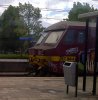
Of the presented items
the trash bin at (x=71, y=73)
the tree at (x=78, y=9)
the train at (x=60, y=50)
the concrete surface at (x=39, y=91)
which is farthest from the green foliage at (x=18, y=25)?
the trash bin at (x=71, y=73)

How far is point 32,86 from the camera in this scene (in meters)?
13.7

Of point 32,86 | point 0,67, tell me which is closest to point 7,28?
point 0,67

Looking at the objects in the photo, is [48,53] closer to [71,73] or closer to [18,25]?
[71,73]

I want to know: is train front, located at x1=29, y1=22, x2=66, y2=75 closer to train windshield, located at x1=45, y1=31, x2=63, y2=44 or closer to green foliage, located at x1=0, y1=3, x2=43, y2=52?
train windshield, located at x1=45, y1=31, x2=63, y2=44

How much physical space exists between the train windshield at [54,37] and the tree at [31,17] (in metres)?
44.7

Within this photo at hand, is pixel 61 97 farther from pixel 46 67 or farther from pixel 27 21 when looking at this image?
pixel 27 21

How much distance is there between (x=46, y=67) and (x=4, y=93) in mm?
7316

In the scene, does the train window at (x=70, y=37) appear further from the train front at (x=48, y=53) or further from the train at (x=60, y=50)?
the train front at (x=48, y=53)

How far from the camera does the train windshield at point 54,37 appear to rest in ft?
63.4

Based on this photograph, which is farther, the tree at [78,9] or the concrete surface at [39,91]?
the tree at [78,9]

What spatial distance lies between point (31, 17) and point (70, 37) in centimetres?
4806

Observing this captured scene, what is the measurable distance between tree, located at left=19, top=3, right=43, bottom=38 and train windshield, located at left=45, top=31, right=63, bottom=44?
4474 cm

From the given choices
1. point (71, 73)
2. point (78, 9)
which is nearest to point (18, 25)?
point (78, 9)

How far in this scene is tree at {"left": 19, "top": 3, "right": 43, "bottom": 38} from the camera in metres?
65.5
